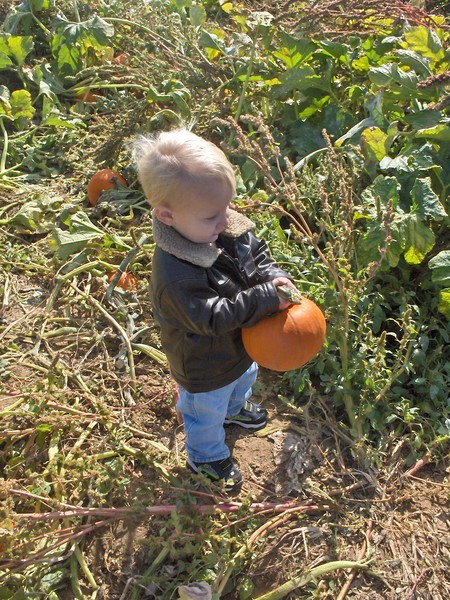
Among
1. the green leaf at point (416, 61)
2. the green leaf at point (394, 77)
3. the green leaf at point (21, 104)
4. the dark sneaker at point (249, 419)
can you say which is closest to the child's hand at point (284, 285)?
the dark sneaker at point (249, 419)

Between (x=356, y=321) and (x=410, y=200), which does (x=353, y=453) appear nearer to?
(x=356, y=321)

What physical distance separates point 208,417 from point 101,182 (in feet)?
6.46

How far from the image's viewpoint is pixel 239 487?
2402 mm

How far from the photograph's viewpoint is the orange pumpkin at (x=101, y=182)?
368 cm

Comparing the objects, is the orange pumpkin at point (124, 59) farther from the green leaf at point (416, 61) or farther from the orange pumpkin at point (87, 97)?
the green leaf at point (416, 61)

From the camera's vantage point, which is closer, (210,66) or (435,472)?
(435,472)

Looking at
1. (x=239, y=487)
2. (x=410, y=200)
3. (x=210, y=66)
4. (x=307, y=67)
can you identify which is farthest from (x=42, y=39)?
(x=239, y=487)

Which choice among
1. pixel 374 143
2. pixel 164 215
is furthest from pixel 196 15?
pixel 164 215

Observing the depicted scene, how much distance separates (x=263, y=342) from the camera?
204 cm

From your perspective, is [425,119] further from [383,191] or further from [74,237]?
[74,237]

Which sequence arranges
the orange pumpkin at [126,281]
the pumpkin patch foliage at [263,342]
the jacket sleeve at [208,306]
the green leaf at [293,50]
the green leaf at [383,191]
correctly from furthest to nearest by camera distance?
the green leaf at [293,50], the orange pumpkin at [126,281], the green leaf at [383,191], the pumpkin patch foliage at [263,342], the jacket sleeve at [208,306]

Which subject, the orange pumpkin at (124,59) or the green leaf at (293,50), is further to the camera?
the orange pumpkin at (124,59)

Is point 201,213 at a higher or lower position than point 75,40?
higher

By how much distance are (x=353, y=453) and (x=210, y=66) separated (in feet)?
8.79
